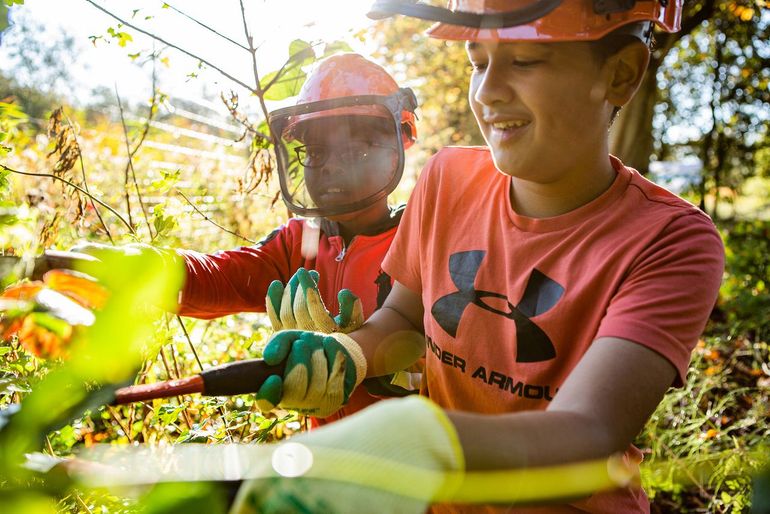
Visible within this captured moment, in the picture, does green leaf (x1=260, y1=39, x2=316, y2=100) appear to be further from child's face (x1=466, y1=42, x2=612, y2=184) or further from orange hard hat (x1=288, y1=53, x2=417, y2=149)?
child's face (x1=466, y1=42, x2=612, y2=184)

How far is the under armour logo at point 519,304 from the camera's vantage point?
1398 mm

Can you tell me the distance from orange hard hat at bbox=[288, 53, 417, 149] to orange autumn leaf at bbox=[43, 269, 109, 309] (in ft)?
6.10

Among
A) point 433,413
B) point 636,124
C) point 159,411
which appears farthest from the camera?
point 636,124

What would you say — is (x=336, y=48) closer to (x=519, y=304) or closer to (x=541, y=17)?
(x=541, y=17)

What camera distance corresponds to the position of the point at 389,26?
8.60 meters

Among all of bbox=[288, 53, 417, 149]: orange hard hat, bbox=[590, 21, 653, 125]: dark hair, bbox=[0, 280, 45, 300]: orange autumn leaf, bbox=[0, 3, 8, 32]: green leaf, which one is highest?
bbox=[0, 3, 8, 32]: green leaf

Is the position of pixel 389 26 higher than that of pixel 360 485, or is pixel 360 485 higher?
pixel 389 26

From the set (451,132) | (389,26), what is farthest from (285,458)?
(389,26)

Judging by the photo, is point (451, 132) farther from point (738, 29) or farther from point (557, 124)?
point (557, 124)

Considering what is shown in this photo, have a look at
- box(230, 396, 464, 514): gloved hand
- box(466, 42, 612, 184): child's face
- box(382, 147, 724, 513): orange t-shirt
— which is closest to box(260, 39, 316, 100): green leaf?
box(382, 147, 724, 513): orange t-shirt

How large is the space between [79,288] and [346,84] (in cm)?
200

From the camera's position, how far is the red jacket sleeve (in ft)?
7.39

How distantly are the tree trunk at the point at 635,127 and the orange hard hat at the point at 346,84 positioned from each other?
3.91 meters

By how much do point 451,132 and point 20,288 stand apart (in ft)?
25.0
